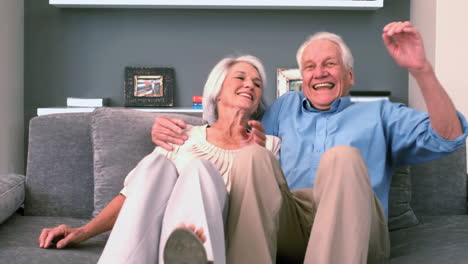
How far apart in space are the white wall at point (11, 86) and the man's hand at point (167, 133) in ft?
6.53

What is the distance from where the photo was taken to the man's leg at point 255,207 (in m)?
1.48

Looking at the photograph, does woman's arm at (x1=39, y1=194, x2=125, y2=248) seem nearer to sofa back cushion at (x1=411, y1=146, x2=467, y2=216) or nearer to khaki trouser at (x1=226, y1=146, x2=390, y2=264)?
khaki trouser at (x1=226, y1=146, x2=390, y2=264)

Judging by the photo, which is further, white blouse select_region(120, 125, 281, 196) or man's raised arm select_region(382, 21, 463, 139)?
white blouse select_region(120, 125, 281, 196)

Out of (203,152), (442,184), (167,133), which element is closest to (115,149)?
(167,133)

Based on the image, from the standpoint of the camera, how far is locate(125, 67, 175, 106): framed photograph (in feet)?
13.3

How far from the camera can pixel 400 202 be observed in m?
2.29

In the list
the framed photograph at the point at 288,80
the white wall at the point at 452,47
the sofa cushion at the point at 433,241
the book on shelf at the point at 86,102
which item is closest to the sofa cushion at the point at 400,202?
the sofa cushion at the point at 433,241

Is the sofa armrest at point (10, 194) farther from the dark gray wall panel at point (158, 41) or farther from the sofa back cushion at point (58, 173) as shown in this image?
the dark gray wall panel at point (158, 41)

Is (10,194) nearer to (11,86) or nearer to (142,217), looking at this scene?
(142,217)

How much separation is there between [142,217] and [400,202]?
1.17m

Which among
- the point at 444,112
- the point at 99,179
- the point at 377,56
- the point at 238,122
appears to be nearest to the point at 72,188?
the point at 99,179

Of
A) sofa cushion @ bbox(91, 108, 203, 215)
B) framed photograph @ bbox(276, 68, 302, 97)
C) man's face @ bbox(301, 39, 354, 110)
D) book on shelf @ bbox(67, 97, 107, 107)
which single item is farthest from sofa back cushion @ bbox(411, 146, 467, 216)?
book on shelf @ bbox(67, 97, 107, 107)

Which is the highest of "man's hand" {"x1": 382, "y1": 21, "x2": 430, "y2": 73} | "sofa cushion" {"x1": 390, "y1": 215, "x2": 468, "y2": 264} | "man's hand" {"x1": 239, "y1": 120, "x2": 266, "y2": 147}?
"man's hand" {"x1": 382, "y1": 21, "x2": 430, "y2": 73}

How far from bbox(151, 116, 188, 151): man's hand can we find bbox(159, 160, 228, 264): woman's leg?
54cm
